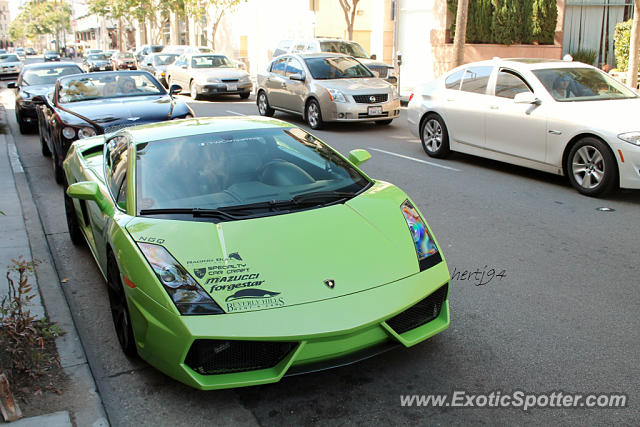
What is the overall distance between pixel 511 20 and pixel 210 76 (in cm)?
1096

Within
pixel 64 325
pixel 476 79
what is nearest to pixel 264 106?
pixel 476 79

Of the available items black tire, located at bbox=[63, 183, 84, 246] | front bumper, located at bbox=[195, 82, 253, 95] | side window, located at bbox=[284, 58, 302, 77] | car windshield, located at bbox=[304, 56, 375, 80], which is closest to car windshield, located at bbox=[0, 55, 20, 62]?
front bumper, located at bbox=[195, 82, 253, 95]

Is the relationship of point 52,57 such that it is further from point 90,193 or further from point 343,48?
point 90,193

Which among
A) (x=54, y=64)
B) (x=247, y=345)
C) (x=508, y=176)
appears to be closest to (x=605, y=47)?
(x=508, y=176)

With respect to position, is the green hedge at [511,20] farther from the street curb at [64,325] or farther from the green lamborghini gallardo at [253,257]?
the green lamborghini gallardo at [253,257]

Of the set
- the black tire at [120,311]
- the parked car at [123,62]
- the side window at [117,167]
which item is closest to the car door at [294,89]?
the side window at [117,167]

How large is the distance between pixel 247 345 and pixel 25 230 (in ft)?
14.6

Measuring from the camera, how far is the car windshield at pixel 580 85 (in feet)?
28.5

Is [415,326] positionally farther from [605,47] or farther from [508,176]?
[605,47]

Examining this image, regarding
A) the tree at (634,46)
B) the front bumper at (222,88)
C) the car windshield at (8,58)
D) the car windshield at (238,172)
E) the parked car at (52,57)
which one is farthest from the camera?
the parked car at (52,57)

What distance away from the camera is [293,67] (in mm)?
15484

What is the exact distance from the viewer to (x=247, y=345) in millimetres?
3176

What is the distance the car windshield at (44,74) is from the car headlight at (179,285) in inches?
533

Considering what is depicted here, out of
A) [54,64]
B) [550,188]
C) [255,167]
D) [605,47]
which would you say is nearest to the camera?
[255,167]
